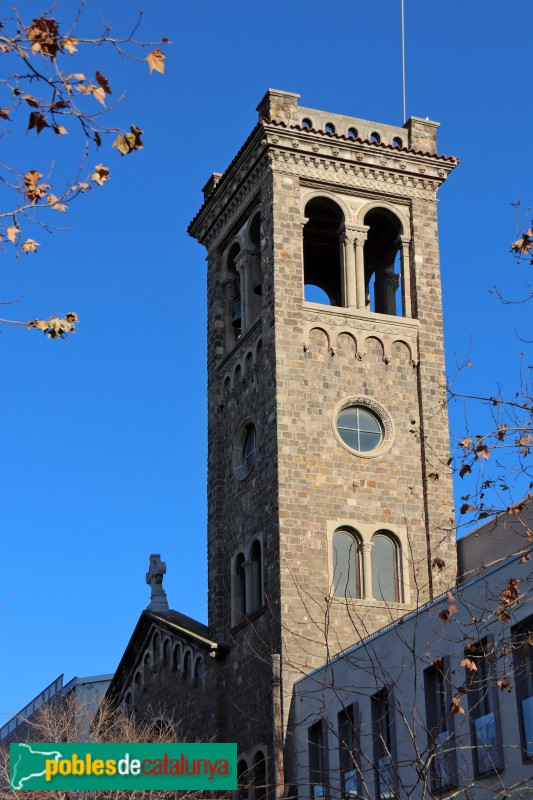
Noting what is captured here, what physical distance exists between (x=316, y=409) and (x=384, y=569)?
14.5ft

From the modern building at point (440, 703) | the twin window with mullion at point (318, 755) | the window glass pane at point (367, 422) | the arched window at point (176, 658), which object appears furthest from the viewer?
the arched window at point (176, 658)

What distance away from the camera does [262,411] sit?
37031 mm

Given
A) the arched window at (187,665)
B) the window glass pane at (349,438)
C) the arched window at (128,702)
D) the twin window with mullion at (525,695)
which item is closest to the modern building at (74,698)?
the arched window at (128,702)

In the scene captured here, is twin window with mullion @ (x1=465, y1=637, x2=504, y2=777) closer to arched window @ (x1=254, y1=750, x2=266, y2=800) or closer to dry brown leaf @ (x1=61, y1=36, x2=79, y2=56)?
arched window @ (x1=254, y1=750, x2=266, y2=800)

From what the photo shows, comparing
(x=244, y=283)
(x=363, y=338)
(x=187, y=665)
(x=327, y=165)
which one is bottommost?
(x=187, y=665)

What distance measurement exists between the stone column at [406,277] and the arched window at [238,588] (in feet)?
26.6

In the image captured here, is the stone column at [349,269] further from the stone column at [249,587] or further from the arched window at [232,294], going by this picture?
the stone column at [249,587]

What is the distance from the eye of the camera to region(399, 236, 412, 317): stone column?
38.6 meters

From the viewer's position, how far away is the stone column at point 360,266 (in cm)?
3806

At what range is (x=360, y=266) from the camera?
38.5m

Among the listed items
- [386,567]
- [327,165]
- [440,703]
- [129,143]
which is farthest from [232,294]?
[129,143]

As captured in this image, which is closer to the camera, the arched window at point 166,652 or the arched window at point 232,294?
the arched window at point 166,652

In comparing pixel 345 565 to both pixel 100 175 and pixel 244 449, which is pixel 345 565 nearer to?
pixel 244 449

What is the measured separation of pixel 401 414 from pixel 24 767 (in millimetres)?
19458
